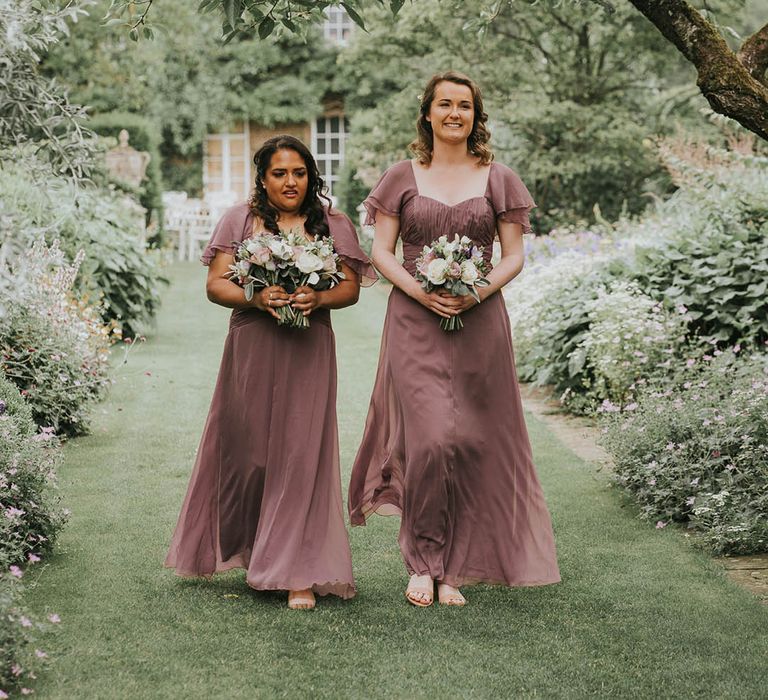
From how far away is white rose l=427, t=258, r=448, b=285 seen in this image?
4.17m

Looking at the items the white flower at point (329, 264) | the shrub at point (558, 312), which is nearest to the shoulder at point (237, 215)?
the white flower at point (329, 264)

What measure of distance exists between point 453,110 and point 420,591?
1842mm

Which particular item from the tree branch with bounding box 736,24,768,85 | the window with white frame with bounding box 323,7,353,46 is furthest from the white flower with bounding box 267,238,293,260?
the window with white frame with bounding box 323,7,353,46

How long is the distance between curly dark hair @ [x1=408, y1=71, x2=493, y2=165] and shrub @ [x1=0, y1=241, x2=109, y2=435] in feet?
9.77

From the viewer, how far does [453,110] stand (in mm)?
4375

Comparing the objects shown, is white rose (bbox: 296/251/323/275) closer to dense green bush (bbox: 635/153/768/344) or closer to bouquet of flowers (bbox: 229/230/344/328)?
bouquet of flowers (bbox: 229/230/344/328)

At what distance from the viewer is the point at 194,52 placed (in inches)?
955

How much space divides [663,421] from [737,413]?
1.70 feet

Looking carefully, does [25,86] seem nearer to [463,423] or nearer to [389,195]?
[389,195]

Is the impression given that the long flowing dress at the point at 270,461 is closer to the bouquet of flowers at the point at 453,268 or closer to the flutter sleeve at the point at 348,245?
the flutter sleeve at the point at 348,245

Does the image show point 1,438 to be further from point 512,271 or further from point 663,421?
point 663,421

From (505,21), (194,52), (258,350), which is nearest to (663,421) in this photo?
(258,350)

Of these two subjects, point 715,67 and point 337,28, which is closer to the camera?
point 715,67

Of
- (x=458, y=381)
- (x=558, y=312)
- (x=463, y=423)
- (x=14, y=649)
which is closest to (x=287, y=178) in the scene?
(x=458, y=381)
